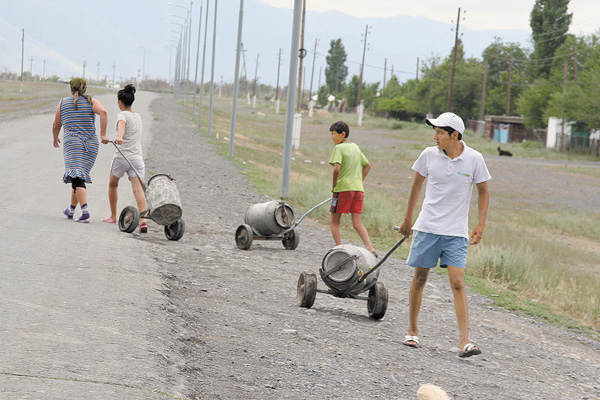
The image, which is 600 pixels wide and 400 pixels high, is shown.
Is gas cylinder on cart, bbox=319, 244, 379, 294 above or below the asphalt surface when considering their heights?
above

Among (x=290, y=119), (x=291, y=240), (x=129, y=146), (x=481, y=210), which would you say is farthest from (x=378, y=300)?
(x=290, y=119)

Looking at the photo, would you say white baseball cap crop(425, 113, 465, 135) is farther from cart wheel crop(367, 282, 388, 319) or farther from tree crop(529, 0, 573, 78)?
tree crop(529, 0, 573, 78)

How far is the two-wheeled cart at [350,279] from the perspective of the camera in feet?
23.5

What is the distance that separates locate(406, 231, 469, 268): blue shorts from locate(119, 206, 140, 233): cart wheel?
477cm

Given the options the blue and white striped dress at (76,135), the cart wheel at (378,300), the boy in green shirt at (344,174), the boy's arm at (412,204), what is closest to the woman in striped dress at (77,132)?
the blue and white striped dress at (76,135)

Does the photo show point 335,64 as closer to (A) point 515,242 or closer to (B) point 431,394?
(A) point 515,242

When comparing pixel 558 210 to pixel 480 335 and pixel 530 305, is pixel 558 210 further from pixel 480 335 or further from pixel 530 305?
pixel 480 335

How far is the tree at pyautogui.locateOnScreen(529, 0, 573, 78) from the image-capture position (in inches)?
3177

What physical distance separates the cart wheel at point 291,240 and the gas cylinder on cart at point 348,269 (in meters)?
3.39

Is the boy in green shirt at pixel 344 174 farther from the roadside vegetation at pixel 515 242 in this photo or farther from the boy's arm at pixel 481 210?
the boy's arm at pixel 481 210

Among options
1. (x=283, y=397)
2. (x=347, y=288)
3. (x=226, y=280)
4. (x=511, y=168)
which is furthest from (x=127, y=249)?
(x=511, y=168)

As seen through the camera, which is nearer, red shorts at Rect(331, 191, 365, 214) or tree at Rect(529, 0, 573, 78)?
red shorts at Rect(331, 191, 365, 214)

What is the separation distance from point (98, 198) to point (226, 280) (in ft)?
19.0

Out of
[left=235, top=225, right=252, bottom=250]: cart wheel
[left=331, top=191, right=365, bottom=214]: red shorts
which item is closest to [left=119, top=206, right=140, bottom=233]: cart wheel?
[left=235, top=225, right=252, bottom=250]: cart wheel
